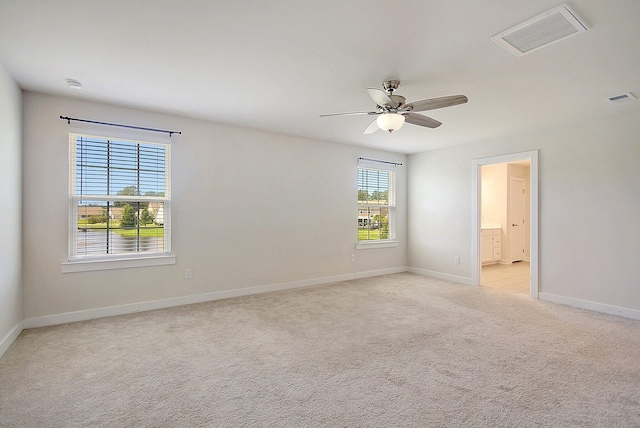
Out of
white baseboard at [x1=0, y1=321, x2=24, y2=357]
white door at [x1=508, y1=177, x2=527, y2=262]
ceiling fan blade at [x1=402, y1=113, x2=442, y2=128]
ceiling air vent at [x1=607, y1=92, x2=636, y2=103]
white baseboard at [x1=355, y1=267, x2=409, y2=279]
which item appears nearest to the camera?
white baseboard at [x1=0, y1=321, x2=24, y2=357]

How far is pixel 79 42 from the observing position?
2.41m

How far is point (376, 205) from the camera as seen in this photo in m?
6.32

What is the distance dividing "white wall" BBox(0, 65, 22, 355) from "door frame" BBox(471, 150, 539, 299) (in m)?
6.01

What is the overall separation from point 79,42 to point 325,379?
3105 millimetres

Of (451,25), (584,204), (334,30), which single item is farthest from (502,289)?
(334,30)

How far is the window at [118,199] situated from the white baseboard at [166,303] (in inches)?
23.9

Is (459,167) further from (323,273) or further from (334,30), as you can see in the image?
(334,30)

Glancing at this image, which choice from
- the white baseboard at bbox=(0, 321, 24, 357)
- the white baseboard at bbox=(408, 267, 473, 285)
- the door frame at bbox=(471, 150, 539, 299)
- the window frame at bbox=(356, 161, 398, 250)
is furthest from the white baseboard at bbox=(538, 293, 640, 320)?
the white baseboard at bbox=(0, 321, 24, 357)

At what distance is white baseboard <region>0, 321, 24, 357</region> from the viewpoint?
2.76m

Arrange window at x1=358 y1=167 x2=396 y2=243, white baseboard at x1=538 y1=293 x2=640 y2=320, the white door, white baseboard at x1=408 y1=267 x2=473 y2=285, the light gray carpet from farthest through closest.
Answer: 1. the white door
2. window at x1=358 y1=167 x2=396 y2=243
3. white baseboard at x1=408 y1=267 x2=473 y2=285
4. white baseboard at x1=538 y1=293 x2=640 y2=320
5. the light gray carpet

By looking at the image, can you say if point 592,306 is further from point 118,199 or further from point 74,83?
point 74,83

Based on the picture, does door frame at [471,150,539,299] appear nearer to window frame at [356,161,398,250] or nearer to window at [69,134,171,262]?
window frame at [356,161,398,250]

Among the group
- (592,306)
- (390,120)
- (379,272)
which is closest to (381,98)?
(390,120)

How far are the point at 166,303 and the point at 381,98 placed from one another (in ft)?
11.7
